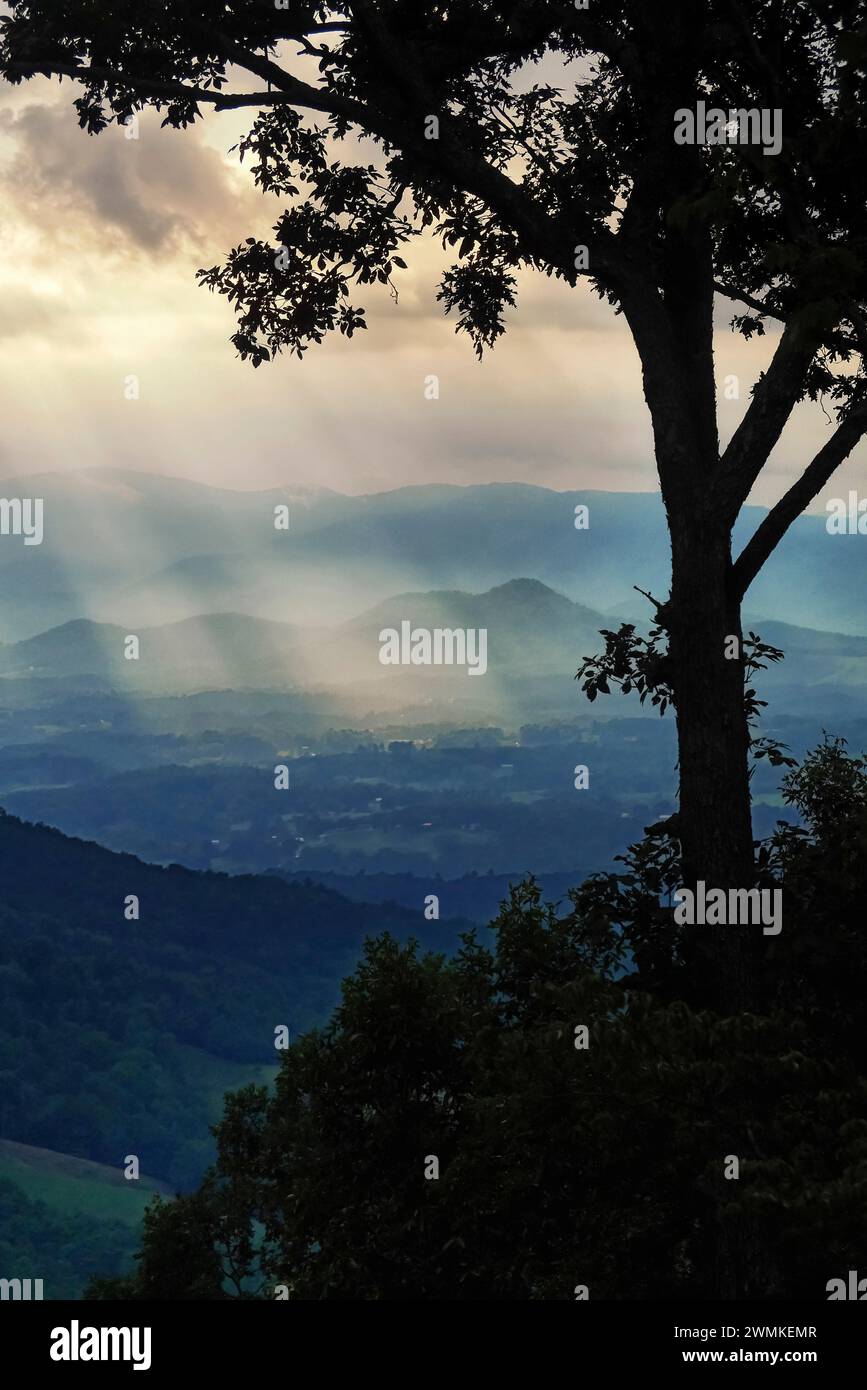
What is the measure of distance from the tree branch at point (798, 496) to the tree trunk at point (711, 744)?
246mm

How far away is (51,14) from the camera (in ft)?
44.1

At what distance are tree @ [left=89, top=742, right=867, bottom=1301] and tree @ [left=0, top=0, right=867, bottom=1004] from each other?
3.54ft

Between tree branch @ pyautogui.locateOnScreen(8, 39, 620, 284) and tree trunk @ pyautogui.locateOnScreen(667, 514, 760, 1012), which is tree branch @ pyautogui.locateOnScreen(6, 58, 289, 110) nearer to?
tree branch @ pyautogui.locateOnScreen(8, 39, 620, 284)

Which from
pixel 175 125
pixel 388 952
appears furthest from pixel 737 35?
pixel 388 952

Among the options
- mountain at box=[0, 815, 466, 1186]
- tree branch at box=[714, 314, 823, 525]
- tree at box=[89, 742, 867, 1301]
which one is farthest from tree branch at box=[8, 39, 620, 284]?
mountain at box=[0, 815, 466, 1186]

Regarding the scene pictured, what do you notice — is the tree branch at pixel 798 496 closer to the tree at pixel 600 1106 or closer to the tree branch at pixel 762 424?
the tree branch at pixel 762 424

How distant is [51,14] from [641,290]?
22.0 feet

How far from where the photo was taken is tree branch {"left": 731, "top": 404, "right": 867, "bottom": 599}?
40.1 feet

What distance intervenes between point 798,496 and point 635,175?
3.73 metres

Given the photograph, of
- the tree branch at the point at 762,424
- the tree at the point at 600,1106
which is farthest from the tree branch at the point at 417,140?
the tree at the point at 600,1106

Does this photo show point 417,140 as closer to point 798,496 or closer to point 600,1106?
point 798,496

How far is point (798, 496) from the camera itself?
Result: 12.3 m

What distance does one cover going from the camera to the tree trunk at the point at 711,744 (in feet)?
40.0
